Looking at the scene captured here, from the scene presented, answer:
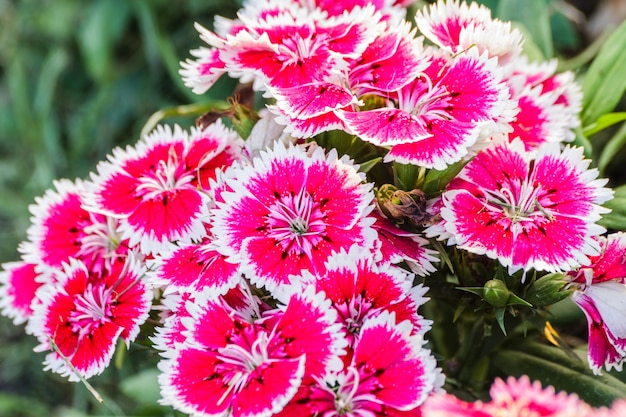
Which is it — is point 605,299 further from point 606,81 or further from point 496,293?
point 606,81

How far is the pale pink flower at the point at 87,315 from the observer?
0.75 meters

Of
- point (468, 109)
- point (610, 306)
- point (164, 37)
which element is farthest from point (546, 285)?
point (164, 37)

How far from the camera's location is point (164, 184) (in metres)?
0.82

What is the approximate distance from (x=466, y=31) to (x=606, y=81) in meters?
0.39

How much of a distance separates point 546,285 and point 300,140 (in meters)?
0.32

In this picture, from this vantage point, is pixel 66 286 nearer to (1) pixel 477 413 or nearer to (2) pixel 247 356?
(2) pixel 247 356

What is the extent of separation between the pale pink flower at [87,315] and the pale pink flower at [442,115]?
306 mm

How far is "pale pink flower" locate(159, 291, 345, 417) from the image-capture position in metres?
0.62

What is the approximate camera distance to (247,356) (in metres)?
0.64

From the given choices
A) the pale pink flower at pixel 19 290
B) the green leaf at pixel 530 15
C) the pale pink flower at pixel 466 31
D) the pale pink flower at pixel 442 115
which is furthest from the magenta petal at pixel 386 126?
the green leaf at pixel 530 15

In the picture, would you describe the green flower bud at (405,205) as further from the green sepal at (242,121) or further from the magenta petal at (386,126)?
the green sepal at (242,121)

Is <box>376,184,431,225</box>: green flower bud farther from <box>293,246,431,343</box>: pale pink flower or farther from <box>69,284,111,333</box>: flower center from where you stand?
<box>69,284,111,333</box>: flower center

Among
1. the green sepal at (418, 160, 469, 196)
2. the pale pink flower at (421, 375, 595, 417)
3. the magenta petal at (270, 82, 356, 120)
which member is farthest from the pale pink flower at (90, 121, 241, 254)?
the pale pink flower at (421, 375, 595, 417)

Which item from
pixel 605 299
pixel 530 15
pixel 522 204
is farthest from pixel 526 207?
pixel 530 15
